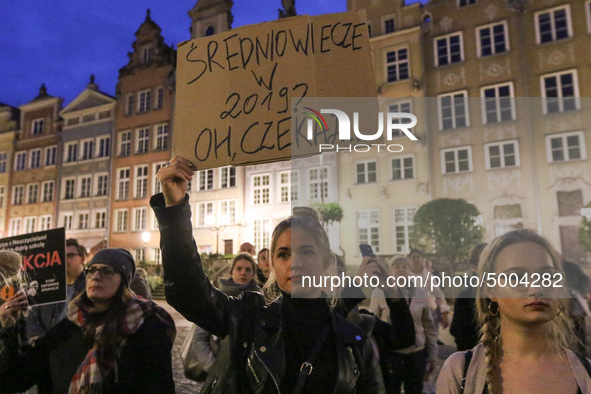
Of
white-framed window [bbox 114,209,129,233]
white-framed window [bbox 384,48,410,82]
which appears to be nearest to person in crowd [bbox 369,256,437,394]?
white-framed window [bbox 384,48,410,82]

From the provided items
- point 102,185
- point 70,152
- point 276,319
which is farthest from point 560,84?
point 70,152

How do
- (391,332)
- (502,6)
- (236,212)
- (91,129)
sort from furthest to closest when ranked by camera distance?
(91,129), (236,212), (502,6), (391,332)

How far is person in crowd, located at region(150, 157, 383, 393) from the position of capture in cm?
158

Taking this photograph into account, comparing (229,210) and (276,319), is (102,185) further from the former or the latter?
(276,319)

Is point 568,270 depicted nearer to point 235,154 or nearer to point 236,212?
point 235,154

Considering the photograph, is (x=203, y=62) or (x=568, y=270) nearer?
(x=203, y=62)

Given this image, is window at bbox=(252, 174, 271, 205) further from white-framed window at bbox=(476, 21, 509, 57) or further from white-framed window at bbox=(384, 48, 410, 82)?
white-framed window at bbox=(476, 21, 509, 57)

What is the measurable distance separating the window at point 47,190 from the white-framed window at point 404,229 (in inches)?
1268

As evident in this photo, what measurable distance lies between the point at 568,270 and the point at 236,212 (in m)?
22.1

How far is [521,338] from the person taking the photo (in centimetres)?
149

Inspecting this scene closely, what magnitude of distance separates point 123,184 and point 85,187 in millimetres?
3088

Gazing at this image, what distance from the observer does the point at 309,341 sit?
5.62 feet

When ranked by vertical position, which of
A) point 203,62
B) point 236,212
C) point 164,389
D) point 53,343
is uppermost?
point 236,212

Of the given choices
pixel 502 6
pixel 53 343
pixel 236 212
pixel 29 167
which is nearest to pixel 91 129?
pixel 29 167
